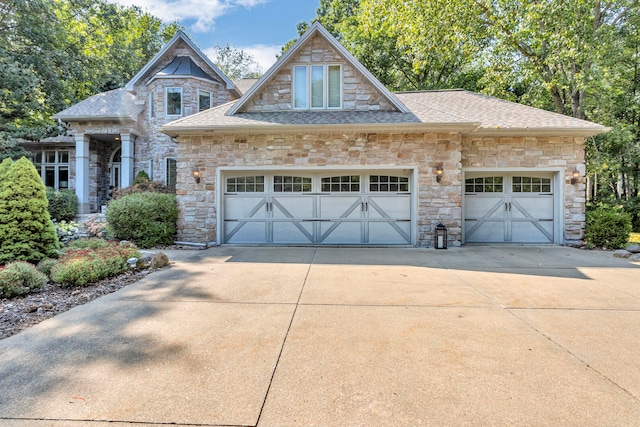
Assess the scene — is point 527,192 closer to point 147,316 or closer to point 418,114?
point 418,114

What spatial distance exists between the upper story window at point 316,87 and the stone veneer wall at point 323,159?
1321mm

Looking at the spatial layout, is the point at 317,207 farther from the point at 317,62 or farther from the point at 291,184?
the point at 317,62

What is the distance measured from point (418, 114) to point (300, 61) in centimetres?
383

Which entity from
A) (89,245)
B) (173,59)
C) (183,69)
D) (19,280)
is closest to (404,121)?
(89,245)

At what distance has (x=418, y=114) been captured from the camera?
8797mm

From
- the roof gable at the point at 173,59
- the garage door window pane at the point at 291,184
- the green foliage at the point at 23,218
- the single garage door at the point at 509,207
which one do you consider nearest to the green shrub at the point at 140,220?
the green foliage at the point at 23,218

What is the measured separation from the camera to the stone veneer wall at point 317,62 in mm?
9344

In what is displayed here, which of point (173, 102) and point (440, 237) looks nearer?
point (440, 237)

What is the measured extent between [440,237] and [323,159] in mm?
3817

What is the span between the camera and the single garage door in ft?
30.5

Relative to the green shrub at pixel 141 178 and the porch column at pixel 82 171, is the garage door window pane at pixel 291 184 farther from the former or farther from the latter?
the porch column at pixel 82 171

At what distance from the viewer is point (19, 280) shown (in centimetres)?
436

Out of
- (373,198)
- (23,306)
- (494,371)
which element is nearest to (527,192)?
(373,198)

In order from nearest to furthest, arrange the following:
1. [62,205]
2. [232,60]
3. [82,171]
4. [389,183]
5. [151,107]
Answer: [389,183]
[62,205]
[82,171]
[151,107]
[232,60]
